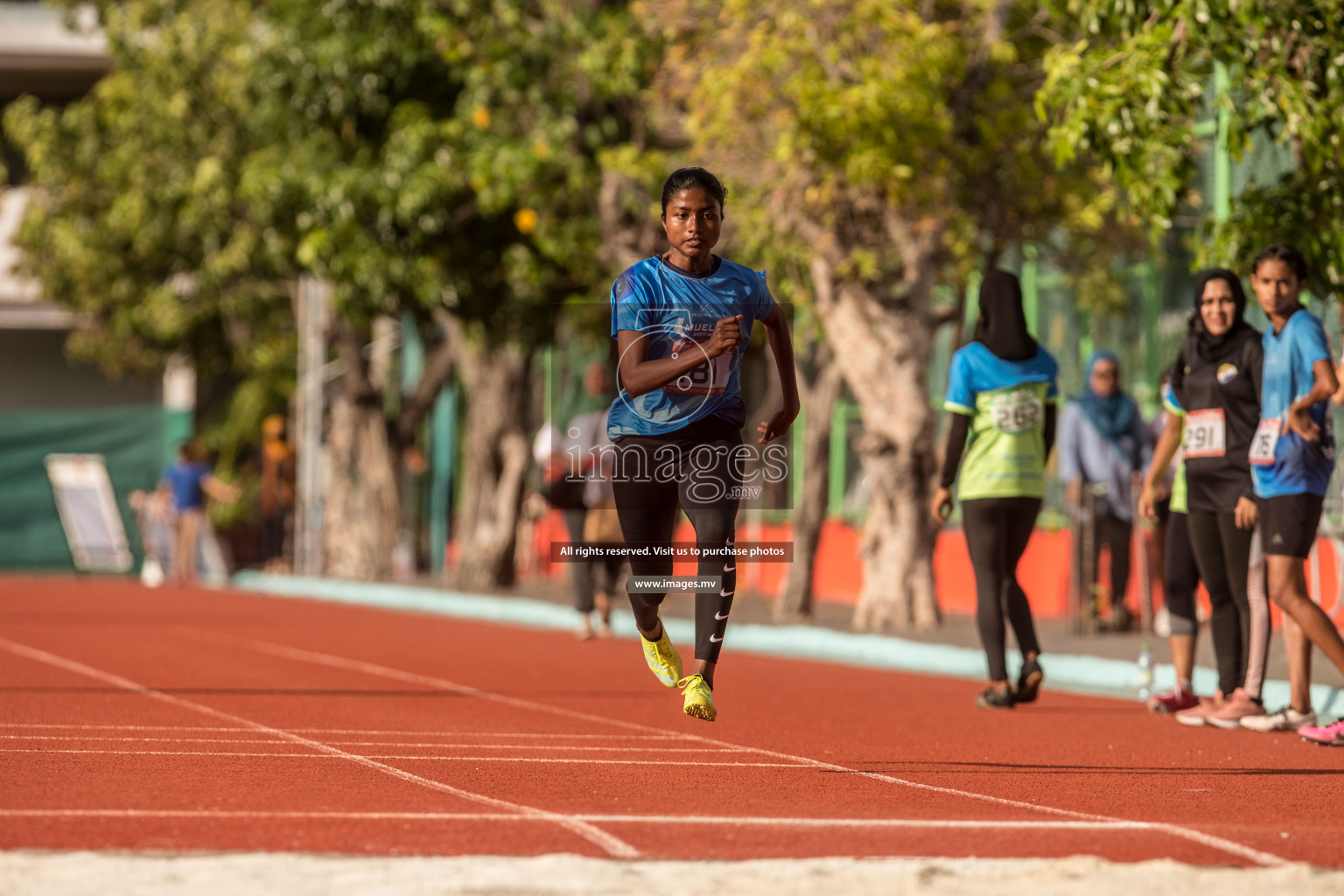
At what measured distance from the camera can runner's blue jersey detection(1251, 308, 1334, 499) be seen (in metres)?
9.08

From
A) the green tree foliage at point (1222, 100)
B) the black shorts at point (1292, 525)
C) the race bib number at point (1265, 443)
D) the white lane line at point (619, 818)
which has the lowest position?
the white lane line at point (619, 818)

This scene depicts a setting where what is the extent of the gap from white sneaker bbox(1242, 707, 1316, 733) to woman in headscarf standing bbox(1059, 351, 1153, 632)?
5.95 meters

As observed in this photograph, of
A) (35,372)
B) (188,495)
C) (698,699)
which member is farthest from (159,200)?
(698,699)

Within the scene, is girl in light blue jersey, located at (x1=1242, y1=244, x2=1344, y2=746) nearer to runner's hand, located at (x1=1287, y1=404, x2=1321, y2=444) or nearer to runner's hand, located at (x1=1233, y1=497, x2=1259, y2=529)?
runner's hand, located at (x1=1287, y1=404, x2=1321, y2=444)

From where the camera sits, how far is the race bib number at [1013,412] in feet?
34.1

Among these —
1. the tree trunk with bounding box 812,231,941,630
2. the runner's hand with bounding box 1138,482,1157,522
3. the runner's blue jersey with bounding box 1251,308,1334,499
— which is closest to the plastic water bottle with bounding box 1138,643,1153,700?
the runner's hand with bounding box 1138,482,1157,522

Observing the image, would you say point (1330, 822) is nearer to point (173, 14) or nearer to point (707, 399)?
point (707, 399)

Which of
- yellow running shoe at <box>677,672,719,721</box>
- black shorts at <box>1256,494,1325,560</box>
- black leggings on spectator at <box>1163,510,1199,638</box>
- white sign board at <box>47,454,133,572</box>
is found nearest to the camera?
yellow running shoe at <box>677,672,719,721</box>

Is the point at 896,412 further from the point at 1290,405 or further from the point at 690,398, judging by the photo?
the point at 690,398

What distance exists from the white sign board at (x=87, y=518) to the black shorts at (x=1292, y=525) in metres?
23.7

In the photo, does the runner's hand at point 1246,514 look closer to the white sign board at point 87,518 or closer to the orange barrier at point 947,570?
the orange barrier at point 947,570

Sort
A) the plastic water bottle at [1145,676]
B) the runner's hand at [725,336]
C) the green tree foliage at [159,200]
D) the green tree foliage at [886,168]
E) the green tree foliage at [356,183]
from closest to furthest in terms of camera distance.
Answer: the runner's hand at [725,336] < the plastic water bottle at [1145,676] < the green tree foliage at [886,168] < the green tree foliage at [356,183] < the green tree foliage at [159,200]

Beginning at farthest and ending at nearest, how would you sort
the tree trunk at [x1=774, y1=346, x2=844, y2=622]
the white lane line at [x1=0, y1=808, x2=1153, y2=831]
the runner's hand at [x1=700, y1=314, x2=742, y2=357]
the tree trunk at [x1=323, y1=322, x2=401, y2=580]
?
the tree trunk at [x1=323, y1=322, x2=401, y2=580] → the tree trunk at [x1=774, y1=346, x2=844, y2=622] → the runner's hand at [x1=700, y1=314, x2=742, y2=357] → the white lane line at [x1=0, y1=808, x2=1153, y2=831]

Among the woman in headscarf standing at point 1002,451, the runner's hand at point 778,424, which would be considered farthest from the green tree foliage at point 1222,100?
the runner's hand at point 778,424
